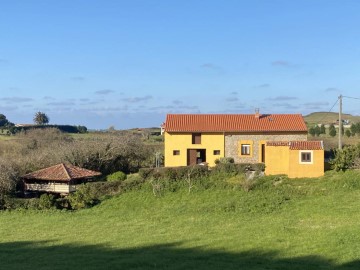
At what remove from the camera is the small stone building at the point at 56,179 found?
36.5 m

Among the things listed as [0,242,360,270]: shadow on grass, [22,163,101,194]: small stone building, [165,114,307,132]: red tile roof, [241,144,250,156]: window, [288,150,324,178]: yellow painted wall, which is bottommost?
[0,242,360,270]: shadow on grass

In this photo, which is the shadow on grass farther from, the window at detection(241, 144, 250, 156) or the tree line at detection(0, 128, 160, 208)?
the window at detection(241, 144, 250, 156)

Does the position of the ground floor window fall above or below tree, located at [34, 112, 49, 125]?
below

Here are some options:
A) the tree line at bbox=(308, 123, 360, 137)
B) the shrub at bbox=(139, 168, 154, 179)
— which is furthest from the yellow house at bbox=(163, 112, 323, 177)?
the tree line at bbox=(308, 123, 360, 137)

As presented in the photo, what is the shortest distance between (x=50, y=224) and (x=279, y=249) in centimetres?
1500

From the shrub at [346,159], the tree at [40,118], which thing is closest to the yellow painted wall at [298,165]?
the shrub at [346,159]

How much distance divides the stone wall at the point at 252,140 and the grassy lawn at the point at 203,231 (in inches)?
413

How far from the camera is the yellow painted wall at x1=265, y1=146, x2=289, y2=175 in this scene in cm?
3609

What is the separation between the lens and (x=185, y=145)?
45.1 meters

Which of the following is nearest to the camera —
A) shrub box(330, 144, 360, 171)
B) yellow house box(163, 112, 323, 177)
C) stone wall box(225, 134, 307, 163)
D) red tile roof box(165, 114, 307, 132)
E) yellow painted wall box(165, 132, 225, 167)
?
shrub box(330, 144, 360, 171)

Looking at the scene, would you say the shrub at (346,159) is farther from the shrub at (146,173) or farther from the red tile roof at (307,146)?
the shrub at (146,173)

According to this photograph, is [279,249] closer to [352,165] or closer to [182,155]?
[352,165]

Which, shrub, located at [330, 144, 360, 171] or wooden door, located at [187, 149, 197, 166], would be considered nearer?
shrub, located at [330, 144, 360, 171]

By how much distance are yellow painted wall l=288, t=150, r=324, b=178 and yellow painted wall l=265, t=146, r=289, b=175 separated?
86 centimetres
